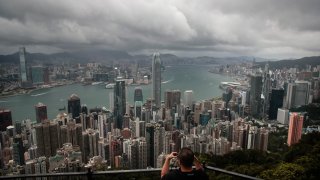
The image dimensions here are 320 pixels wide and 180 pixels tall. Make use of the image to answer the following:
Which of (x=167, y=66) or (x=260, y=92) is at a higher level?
(x=167, y=66)

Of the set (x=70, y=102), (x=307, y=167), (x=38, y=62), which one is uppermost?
(x=38, y=62)

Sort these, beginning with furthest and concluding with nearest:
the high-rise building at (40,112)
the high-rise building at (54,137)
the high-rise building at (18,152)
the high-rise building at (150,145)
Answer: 1. the high-rise building at (40,112)
2. the high-rise building at (54,137)
3. the high-rise building at (18,152)
4. the high-rise building at (150,145)

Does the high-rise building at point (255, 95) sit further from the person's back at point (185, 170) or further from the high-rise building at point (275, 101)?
the person's back at point (185, 170)

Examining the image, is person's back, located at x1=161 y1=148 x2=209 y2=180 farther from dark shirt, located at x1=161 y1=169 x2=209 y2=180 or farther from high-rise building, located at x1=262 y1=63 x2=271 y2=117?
high-rise building, located at x1=262 y1=63 x2=271 y2=117

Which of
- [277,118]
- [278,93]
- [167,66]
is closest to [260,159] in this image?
[277,118]

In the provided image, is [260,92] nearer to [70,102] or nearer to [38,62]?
[70,102]

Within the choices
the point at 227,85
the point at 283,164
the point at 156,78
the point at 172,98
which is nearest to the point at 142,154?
the point at 283,164

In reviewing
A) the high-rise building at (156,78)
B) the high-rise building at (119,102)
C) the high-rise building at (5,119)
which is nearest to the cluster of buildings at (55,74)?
the high-rise building at (156,78)
